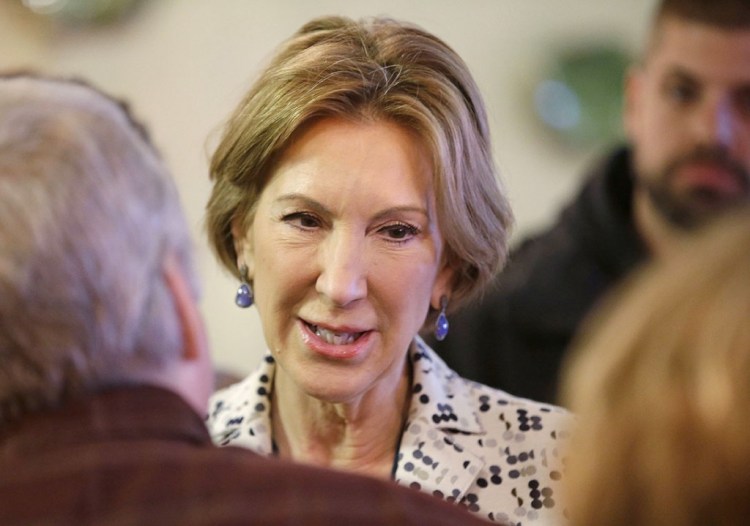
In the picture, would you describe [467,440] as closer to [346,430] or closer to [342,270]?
[346,430]

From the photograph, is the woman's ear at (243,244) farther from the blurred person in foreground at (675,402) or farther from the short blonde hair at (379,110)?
the blurred person in foreground at (675,402)

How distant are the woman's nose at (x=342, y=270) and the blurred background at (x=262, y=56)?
2.32 metres

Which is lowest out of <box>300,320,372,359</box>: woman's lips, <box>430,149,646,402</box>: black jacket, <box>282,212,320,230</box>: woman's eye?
<box>430,149,646,402</box>: black jacket

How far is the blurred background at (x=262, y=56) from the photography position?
3910 millimetres

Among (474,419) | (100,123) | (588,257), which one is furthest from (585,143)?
(100,123)

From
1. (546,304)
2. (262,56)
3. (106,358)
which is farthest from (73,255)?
(262,56)

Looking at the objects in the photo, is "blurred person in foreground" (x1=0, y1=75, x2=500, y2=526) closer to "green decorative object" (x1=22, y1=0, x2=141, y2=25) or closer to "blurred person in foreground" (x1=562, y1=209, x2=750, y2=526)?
"blurred person in foreground" (x1=562, y1=209, x2=750, y2=526)

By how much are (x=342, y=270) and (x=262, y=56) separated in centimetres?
247

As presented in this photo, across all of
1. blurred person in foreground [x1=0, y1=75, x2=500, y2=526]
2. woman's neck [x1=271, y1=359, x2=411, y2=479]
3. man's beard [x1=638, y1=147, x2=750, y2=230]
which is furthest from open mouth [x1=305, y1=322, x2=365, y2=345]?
man's beard [x1=638, y1=147, x2=750, y2=230]

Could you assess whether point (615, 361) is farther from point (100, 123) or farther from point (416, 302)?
point (416, 302)

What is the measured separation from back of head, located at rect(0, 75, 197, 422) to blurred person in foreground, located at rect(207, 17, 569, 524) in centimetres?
41

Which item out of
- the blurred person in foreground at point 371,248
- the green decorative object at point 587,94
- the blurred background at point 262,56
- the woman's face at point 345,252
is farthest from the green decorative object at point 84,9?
the woman's face at point 345,252

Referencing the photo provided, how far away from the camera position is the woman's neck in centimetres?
178

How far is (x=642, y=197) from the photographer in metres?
2.68
